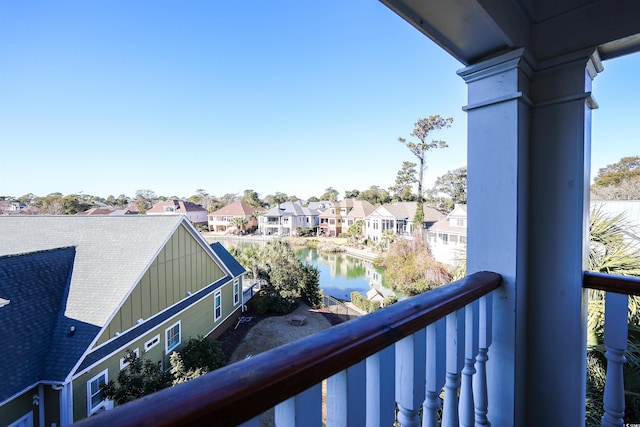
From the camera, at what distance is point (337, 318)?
288 inches

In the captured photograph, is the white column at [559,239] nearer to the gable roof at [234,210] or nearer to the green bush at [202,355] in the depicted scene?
the green bush at [202,355]

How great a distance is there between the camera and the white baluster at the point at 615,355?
101 centimetres

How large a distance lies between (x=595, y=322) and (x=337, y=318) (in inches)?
227

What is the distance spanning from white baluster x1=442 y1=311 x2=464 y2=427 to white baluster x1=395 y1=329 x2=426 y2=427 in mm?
184

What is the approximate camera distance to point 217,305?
6.90 meters

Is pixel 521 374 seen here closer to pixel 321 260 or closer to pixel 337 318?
pixel 337 318

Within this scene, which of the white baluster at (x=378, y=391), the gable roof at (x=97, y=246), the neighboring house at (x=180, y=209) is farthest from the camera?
the neighboring house at (x=180, y=209)

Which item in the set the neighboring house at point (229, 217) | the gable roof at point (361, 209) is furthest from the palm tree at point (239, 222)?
the gable roof at point (361, 209)

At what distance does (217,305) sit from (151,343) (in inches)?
85.9

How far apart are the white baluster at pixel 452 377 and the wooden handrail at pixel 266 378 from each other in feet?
0.71

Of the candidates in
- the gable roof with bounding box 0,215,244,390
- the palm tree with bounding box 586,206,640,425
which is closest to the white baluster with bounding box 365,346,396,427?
the palm tree with bounding box 586,206,640,425

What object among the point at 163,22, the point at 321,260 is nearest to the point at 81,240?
the point at 163,22

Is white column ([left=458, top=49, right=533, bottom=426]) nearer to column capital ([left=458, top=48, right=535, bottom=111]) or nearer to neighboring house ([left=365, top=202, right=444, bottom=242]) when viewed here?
column capital ([left=458, top=48, right=535, bottom=111])

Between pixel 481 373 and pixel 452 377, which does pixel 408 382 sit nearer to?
pixel 452 377
